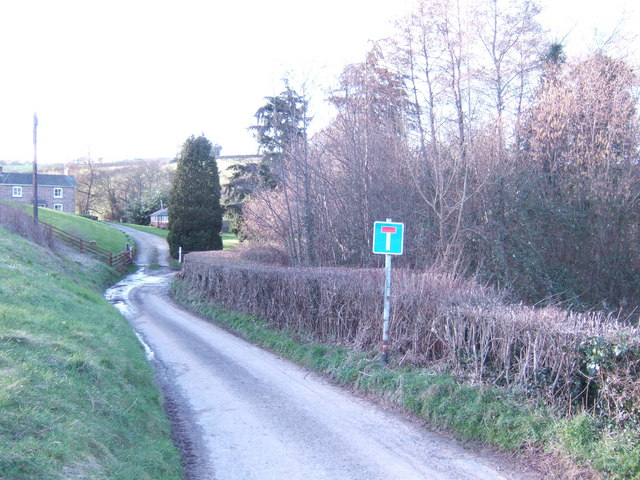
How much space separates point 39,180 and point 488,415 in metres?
75.6

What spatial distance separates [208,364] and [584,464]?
7.99 metres

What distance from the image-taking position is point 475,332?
7.69 meters

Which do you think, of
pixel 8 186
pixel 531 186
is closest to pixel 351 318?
pixel 531 186

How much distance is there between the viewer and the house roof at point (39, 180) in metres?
69.2

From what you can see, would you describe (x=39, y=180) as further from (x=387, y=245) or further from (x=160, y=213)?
(x=387, y=245)

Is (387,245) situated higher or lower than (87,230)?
higher

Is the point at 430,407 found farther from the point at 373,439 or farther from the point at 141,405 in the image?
the point at 141,405

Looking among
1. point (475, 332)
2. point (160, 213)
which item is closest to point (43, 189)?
point (160, 213)

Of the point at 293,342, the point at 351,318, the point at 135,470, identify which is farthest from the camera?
the point at 293,342

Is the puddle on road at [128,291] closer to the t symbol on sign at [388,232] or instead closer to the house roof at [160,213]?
the t symbol on sign at [388,232]

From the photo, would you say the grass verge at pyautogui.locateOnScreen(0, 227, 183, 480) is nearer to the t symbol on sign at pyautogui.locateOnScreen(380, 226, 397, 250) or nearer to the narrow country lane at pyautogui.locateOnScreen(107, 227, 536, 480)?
the narrow country lane at pyautogui.locateOnScreen(107, 227, 536, 480)

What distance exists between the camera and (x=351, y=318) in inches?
429

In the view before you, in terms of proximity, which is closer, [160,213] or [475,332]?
[475,332]

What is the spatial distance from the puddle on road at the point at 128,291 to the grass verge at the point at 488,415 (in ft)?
17.9
